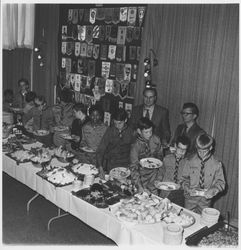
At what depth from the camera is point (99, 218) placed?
325cm

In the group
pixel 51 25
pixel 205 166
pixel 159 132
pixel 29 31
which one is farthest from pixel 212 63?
pixel 29 31

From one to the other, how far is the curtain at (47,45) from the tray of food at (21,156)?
3241 mm

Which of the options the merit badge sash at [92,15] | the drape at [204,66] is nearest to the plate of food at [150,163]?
the drape at [204,66]

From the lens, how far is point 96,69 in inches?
264

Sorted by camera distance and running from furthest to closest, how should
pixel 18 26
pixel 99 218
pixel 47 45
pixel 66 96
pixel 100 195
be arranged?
pixel 18 26, pixel 47 45, pixel 66 96, pixel 100 195, pixel 99 218

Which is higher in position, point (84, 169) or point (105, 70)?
point (105, 70)

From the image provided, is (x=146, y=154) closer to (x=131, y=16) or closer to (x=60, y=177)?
(x=60, y=177)

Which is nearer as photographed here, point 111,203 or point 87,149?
point 111,203

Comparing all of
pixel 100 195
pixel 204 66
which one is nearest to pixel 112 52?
pixel 204 66

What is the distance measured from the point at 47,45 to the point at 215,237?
19.4 feet

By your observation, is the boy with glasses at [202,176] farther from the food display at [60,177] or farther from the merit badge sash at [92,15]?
the merit badge sash at [92,15]

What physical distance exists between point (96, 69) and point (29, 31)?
7.60ft

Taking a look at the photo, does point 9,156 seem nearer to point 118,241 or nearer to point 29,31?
point 118,241

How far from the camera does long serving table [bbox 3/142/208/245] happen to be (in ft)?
9.52
